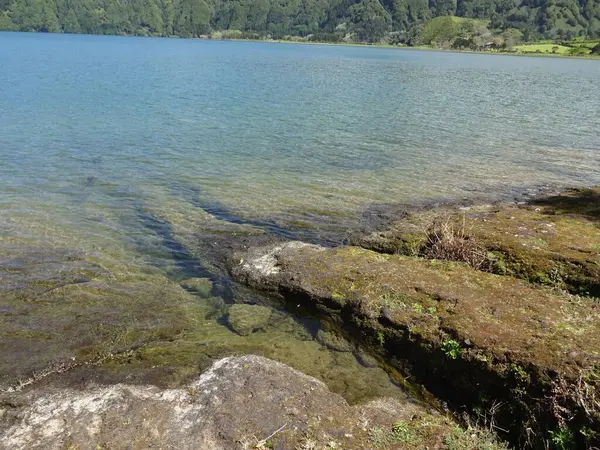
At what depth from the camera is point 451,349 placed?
8.82 meters

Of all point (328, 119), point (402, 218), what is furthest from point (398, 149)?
point (402, 218)

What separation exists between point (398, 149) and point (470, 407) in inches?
933

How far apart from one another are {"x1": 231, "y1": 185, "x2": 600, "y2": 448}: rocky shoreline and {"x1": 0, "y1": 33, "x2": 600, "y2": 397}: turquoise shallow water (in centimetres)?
135

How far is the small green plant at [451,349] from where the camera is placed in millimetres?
8727

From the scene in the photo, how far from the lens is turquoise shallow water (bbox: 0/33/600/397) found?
1234cm

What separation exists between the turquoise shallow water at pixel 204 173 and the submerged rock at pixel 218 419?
4.47 ft

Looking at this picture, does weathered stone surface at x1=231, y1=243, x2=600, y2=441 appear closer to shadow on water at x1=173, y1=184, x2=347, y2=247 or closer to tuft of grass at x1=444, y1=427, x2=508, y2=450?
tuft of grass at x1=444, y1=427, x2=508, y2=450

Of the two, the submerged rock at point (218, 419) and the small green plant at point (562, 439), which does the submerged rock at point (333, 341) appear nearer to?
the submerged rock at point (218, 419)

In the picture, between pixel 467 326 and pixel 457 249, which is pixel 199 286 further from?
pixel 457 249

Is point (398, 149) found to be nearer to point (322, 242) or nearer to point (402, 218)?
point (402, 218)

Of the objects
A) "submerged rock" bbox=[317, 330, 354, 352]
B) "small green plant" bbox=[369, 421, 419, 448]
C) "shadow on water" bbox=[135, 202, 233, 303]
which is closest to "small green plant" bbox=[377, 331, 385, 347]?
"submerged rock" bbox=[317, 330, 354, 352]

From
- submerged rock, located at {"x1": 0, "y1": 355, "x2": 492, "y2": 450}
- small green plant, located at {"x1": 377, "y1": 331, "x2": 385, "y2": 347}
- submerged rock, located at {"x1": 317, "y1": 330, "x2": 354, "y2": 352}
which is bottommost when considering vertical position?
submerged rock, located at {"x1": 317, "y1": 330, "x2": 354, "y2": 352}

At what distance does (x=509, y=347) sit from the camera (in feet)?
27.8

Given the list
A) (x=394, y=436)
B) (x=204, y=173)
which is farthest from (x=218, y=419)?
(x=204, y=173)
